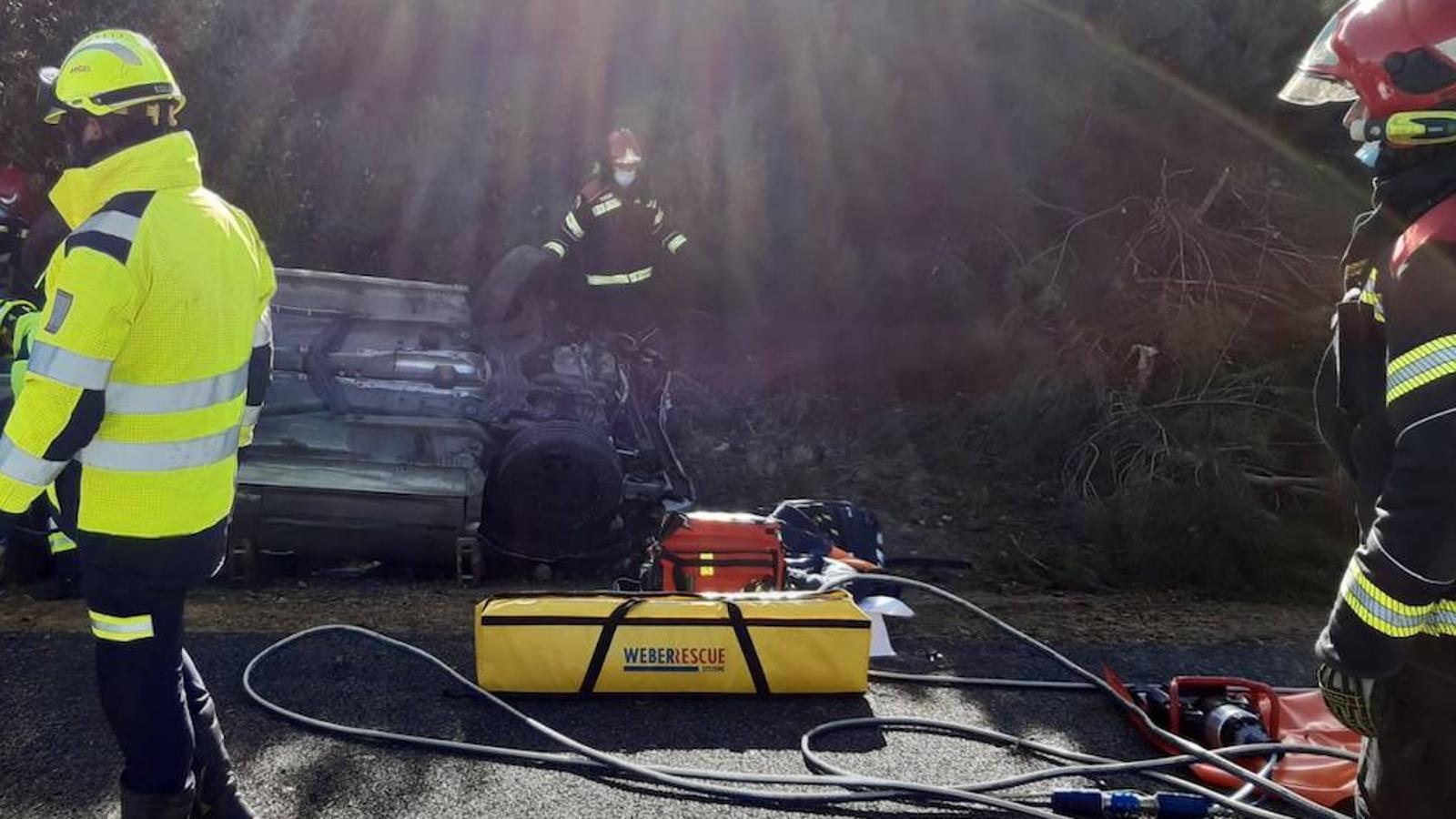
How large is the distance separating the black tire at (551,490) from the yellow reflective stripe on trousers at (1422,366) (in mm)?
4045

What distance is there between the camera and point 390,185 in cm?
862

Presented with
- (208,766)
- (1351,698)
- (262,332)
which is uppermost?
(262,332)

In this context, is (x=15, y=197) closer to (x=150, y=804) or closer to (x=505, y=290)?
(x=505, y=290)

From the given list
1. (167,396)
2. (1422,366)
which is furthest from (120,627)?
(1422,366)

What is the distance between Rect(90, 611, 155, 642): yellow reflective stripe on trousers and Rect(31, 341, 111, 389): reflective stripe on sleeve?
577mm

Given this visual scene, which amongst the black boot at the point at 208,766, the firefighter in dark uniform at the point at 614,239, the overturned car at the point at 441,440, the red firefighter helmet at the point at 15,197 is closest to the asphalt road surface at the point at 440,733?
the black boot at the point at 208,766

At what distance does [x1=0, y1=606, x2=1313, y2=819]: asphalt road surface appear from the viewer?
304cm

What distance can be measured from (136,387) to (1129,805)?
294cm

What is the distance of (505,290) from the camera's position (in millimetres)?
6273

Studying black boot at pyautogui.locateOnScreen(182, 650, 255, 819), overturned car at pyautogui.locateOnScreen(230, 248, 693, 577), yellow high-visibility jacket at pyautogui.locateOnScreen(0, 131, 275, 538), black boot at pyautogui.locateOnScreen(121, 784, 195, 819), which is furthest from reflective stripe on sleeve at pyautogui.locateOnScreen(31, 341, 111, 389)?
overturned car at pyautogui.locateOnScreen(230, 248, 693, 577)

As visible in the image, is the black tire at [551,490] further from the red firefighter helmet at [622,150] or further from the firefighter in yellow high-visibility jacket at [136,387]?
the firefighter in yellow high-visibility jacket at [136,387]

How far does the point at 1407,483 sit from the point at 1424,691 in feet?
1.43

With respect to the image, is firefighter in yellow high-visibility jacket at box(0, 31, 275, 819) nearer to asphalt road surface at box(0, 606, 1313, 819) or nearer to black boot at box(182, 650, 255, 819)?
black boot at box(182, 650, 255, 819)

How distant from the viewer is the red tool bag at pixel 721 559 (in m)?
4.52
